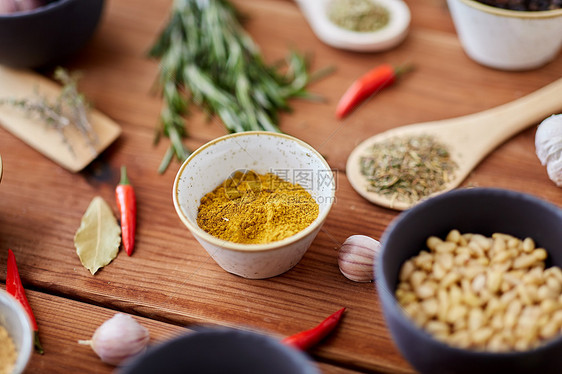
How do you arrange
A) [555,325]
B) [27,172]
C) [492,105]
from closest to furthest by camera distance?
[555,325], [27,172], [492,105]

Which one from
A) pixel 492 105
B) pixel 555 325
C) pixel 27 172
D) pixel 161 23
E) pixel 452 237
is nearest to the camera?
pixel 555 325

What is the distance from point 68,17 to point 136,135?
0.36 m

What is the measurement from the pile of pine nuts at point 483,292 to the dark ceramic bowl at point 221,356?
22cm

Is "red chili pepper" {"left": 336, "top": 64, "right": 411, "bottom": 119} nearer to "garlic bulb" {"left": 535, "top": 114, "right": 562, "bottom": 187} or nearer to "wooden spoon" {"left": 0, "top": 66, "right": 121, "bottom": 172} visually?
"garlic bulb" {"left": 535, "top": 114, "right": 562, "bottom": 187}

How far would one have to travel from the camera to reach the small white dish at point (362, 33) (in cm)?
164

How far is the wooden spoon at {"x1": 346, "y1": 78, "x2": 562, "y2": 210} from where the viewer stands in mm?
1312

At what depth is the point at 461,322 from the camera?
849 mm

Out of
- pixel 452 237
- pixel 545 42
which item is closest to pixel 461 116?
→ pixel 545 42

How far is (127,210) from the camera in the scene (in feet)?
4.04

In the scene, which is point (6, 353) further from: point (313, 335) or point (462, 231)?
point (462, 231)

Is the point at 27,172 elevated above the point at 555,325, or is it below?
below

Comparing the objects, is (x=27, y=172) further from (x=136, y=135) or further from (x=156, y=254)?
(x=156, y=254)

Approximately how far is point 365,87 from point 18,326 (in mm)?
1022

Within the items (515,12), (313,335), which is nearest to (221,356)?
(313,335)
